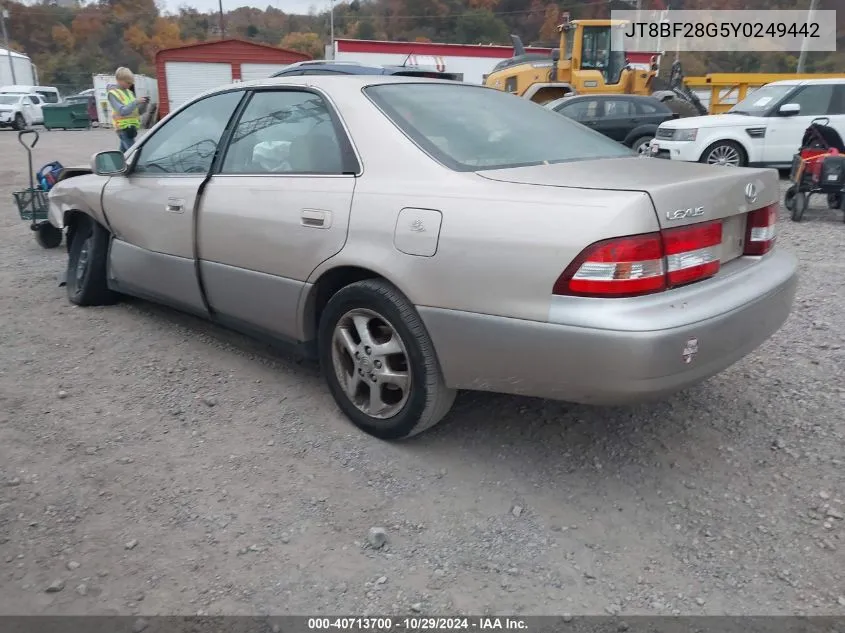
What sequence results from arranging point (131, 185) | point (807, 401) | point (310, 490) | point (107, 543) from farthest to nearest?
point (131, 185), point (807, 401), point (310, 490), point (107, 543)

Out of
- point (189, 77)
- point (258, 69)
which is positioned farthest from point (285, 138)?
point (258, 69)

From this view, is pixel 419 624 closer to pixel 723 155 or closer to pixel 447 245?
pixel 447 245

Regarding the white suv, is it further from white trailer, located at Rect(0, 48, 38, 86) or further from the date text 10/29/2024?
white trailer, located at Rect(0, 48, 38, 86)

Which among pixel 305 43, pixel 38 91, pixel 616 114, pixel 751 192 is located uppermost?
pixel 305 43

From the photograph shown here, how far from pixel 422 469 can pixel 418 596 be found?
2.38ft

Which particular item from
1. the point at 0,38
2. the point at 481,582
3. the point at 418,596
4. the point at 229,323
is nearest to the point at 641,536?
the point at 481,582

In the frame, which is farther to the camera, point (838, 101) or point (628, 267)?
point (838, 101)

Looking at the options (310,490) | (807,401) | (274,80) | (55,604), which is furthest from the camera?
(274,80)

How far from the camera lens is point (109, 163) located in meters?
4.18

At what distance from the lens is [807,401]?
3.34 metres

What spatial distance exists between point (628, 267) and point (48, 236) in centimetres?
614

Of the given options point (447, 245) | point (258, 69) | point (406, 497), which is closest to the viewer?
point (447, 245)

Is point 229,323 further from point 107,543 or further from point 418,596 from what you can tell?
point 418,596

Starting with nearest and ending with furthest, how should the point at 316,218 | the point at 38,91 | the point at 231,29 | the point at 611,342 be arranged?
the point at 611,342
the point at 316,218
the point at 38,91
the point at 231,29
